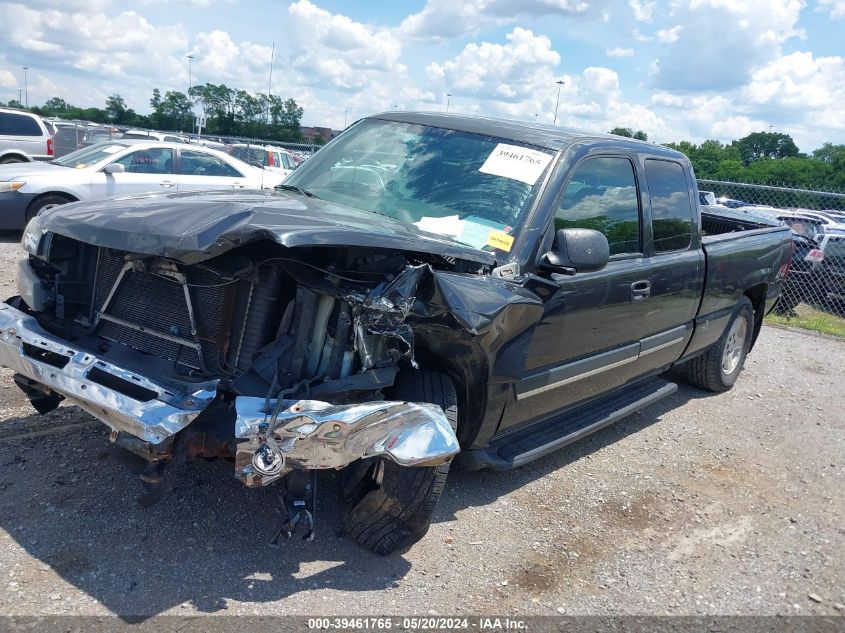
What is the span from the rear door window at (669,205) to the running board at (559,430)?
41.0 inches

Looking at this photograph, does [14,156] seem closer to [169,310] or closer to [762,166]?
[169,310]

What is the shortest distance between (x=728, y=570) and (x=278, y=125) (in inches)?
1944

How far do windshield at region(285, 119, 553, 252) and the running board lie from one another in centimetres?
107

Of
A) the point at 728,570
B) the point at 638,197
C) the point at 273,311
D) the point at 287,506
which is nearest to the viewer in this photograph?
the point at 287,506

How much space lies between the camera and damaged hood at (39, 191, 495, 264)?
2.72m

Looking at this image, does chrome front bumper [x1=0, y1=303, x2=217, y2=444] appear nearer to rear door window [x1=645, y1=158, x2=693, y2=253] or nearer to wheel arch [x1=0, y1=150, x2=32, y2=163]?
rear door window [x1=645, y1=158, x2=693, y2=253]

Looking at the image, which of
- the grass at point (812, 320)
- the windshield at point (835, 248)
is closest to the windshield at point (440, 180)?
the grass at point (812, 320)

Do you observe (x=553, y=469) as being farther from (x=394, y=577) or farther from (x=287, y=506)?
(x=287, y=506)

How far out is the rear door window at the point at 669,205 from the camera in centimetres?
466

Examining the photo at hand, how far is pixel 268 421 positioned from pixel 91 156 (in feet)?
31.4

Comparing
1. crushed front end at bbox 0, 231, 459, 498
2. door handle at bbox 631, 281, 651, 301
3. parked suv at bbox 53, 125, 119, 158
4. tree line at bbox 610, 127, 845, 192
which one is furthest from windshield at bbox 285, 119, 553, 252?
tree line at bbox 610, 127, 845, 192

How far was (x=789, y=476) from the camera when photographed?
16.3 feet

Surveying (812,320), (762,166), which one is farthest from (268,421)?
(762,166)

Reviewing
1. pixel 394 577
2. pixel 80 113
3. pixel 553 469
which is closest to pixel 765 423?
pixel 553 469
